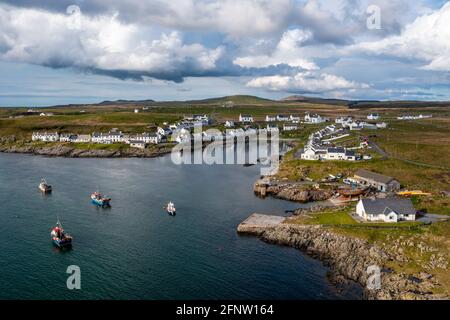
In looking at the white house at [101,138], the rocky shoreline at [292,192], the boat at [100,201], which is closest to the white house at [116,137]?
the white house at [101,138]

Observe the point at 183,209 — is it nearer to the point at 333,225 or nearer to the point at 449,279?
the point at 333,225

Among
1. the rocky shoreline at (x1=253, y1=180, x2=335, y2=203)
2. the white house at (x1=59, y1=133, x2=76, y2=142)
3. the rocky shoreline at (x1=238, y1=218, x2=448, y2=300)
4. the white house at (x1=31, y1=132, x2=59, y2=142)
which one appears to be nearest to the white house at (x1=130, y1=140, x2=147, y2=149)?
the white house at (x1=59, y1=133, x2=76, y2=142)

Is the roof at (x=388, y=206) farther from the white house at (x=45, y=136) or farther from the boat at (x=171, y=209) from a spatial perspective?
the white house at (x=45, y=136)

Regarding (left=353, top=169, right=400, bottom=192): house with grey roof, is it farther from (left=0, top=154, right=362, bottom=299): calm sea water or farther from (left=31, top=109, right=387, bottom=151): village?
(left=31, top=109, right=387, bottom=151): village

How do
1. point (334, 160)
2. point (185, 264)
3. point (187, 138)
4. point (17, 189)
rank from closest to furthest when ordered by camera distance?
point (185, 264) < point (17, 189) < point (334, 160) < point (187, 138)

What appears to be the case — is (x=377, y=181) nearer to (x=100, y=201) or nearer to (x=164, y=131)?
(x=100, y=201)

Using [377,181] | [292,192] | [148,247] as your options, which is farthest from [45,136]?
[377,181]

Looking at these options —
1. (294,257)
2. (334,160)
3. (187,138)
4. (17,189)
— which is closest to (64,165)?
(17,189)
